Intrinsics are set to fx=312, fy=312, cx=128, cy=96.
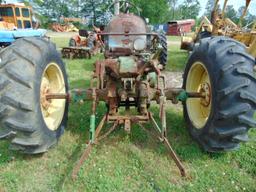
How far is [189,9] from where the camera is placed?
79.2 meters

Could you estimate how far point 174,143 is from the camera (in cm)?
424

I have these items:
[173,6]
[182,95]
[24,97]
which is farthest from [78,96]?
[173,6]

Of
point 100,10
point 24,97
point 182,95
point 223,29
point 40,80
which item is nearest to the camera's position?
point 24,97

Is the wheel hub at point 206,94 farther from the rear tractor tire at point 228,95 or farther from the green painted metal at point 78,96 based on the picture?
the green painted metal at point 78,96

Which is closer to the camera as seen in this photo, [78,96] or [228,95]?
[228,95]

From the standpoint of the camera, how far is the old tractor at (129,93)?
130 inches

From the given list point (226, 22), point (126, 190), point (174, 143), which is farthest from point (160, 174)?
point (226, 22)

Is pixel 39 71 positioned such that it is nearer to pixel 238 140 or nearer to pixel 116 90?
pixel 116 90

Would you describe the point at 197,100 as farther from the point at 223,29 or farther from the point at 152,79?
the point at 223,29

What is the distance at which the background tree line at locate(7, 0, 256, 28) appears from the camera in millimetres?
54281

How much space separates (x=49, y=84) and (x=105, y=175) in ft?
5.45

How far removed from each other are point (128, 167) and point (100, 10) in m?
53.1

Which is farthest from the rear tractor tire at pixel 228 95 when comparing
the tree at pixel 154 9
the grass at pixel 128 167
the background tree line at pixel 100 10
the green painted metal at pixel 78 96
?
the tree at pixel 154 9

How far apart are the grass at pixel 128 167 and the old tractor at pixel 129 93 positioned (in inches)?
7.0
